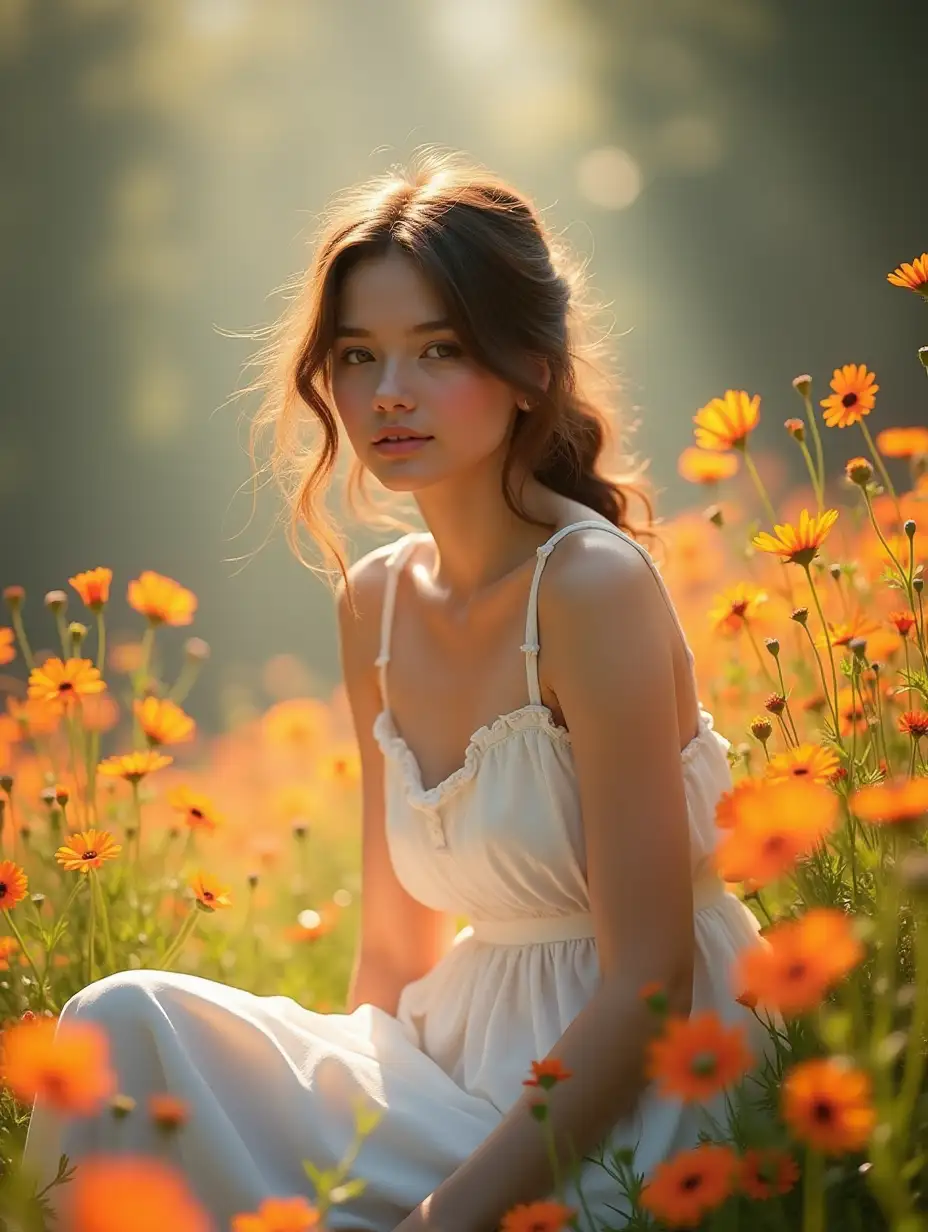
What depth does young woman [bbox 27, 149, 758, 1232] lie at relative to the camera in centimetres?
145

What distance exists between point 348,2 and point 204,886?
5.57 metres

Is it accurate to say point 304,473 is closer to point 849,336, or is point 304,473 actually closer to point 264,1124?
point 264,1124

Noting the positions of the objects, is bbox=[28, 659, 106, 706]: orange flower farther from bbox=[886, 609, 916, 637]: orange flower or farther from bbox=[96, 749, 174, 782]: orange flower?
bbox=[886, 609, 916, 637]: orange flower

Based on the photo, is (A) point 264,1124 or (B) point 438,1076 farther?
(B) point 438,1076

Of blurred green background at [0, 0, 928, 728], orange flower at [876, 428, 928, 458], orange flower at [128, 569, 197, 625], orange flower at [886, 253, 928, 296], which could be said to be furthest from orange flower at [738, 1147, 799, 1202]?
blurred green background at [0, 0, 928, 728]

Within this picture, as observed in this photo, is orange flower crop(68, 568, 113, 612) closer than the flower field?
No

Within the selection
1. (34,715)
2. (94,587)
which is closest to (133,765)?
(94,587)

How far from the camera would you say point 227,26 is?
6.22 meters

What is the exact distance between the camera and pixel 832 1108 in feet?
2.90

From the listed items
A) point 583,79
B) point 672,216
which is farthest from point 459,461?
point 583,79

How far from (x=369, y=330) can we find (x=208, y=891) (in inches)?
25.0

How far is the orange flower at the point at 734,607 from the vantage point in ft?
5.57

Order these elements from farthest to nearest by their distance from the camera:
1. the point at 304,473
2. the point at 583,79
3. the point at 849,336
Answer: the point at 583,79, the point at 849,336, the point at 304,473

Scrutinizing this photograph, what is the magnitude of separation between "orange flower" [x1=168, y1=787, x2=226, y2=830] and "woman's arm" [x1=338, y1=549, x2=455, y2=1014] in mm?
228
